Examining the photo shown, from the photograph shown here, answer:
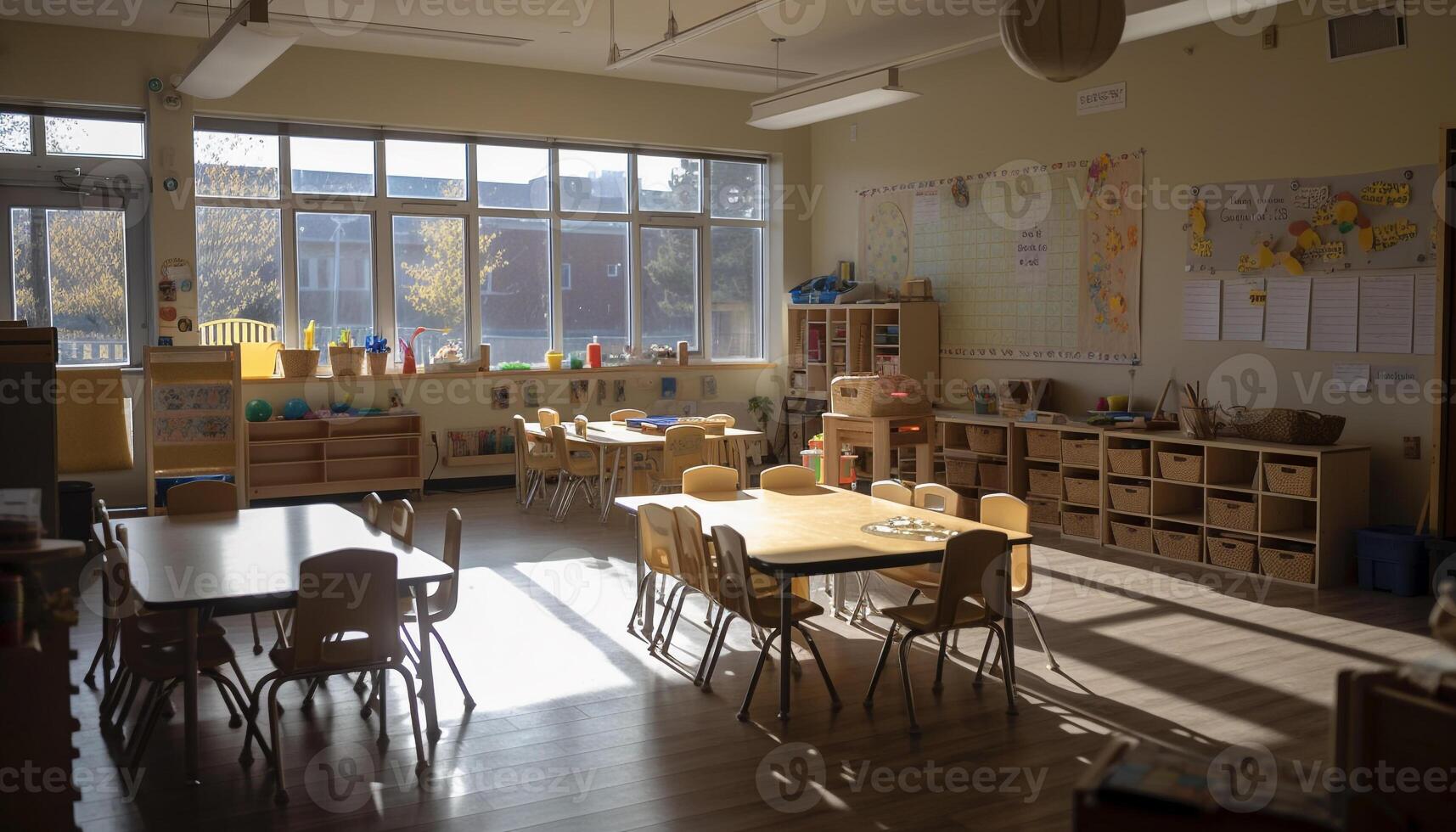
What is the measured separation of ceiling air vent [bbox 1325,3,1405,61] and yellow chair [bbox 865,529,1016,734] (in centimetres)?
449

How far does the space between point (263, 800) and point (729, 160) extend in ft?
30.9

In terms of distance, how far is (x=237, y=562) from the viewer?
14.2 ft

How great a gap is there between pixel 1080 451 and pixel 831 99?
3222 mm

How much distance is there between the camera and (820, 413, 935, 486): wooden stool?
859 cm

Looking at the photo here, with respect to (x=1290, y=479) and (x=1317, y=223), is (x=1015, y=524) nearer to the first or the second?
(x=1290, y=479)

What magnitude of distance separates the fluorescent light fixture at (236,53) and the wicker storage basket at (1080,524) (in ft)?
20.0

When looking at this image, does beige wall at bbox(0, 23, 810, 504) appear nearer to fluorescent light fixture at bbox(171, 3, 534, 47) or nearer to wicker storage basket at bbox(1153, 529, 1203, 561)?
fluorescent light fixture at bbox(171, 3, 534, 47)

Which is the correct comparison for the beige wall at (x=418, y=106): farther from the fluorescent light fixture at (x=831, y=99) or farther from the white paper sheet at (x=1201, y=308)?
the white paper sheet at (x=1201, y=308)

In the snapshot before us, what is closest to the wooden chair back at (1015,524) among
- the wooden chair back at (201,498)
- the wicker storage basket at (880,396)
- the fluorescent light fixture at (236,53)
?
the wicker storage basket at (880,396)

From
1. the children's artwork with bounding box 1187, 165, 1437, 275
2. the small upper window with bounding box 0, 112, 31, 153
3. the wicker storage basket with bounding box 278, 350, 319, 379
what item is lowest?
the wicker storage basket with bounding box 278, 350, 319, 379

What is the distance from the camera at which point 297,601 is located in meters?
3.83

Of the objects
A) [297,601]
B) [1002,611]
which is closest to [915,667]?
[1002,611]

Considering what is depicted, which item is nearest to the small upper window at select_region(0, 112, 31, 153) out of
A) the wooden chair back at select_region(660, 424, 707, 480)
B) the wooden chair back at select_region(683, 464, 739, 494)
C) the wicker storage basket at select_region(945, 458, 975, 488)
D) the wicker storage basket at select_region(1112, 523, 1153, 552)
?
the wooden chair back at select_region(660, 424, 707, 480)

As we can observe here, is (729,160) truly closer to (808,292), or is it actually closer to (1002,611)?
(808,292)
